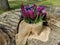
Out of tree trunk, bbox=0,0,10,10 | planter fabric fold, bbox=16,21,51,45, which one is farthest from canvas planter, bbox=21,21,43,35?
tree trunk, bbox=0,0,10,10

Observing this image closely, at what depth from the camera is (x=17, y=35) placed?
334cm

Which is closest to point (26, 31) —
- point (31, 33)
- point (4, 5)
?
point (31, 33)

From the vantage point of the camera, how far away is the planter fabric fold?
10.5ft

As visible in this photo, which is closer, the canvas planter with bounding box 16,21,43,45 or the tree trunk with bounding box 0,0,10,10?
the canvas planter with bounding box 16,21,43,45

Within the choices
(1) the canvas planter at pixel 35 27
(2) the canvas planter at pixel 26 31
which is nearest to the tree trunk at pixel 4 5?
(2) the canvas planter at pixel 26 31

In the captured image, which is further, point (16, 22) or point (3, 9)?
point (3, 9)

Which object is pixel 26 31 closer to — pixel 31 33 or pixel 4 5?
pixel 31 33

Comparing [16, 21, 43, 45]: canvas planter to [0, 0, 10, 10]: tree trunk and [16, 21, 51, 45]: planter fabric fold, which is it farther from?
[0, 0, 10, 10]: tree trunk

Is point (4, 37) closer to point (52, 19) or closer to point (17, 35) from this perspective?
point (17, 35)

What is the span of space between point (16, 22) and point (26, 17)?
0.25 m

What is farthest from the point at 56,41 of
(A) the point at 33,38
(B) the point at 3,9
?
(B) the point at 3,9

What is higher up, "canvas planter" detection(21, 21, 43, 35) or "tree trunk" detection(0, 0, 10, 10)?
"canvas planter" detection(21, 21, 43, 35)

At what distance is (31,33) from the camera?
326 centimetres

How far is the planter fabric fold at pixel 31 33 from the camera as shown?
319 cm
